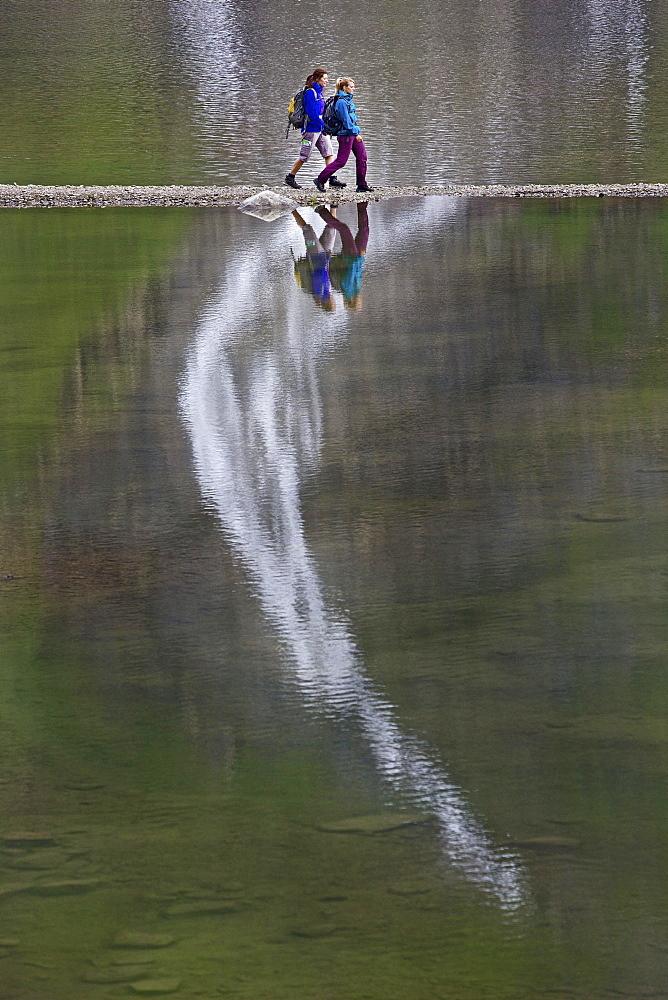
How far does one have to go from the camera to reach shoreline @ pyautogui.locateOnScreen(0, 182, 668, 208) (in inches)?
623

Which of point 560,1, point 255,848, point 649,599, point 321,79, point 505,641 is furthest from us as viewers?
point 560,1

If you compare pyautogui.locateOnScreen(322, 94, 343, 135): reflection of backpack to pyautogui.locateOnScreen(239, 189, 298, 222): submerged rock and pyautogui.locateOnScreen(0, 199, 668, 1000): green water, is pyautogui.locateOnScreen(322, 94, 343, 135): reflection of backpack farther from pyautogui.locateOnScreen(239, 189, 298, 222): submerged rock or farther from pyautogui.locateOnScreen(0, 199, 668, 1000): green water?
pyautogui.locateOnScreen(0, 199, 668, 1000): green water

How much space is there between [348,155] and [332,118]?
49 centimetres

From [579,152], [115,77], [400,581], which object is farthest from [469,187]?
[400,581]

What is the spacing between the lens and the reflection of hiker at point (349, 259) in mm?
10375

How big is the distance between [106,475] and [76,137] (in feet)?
54.5

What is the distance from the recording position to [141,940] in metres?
2.80

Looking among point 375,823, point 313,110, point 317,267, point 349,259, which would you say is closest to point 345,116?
point 313,110

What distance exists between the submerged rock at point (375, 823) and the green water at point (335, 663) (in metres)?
0.01

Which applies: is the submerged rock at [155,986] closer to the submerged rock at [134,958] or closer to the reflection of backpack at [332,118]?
the submerged rock at [134,958]

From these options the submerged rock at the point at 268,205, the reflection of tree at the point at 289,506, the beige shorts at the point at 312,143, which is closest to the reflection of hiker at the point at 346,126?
the beige shorts at the point at 312,143

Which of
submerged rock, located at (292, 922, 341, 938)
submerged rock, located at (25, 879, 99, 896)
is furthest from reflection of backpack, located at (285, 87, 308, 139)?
submerged rock, located at (292, 922, 341, 938)

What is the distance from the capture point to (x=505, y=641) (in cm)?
425

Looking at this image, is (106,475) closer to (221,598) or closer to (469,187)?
(221,598)
